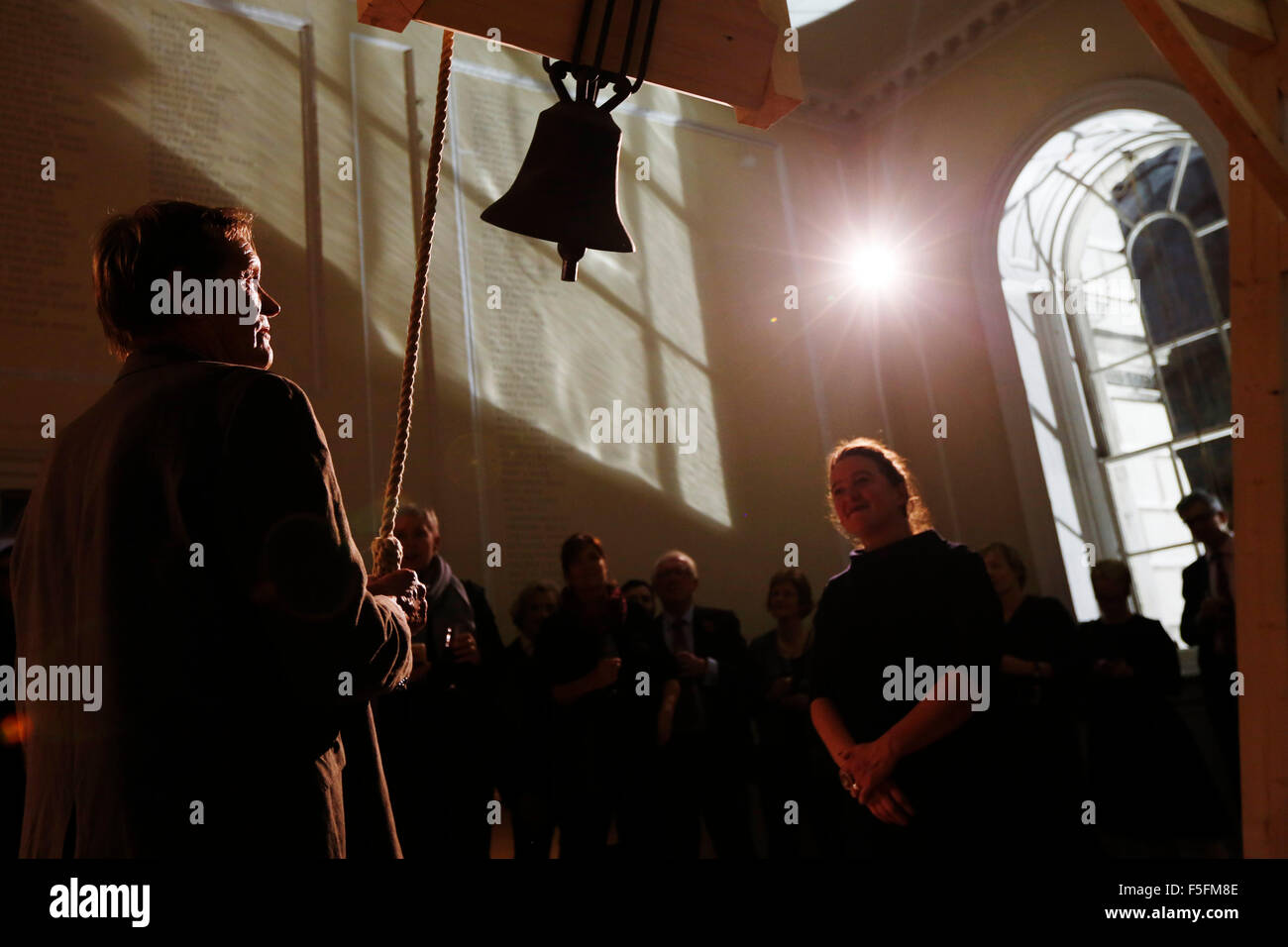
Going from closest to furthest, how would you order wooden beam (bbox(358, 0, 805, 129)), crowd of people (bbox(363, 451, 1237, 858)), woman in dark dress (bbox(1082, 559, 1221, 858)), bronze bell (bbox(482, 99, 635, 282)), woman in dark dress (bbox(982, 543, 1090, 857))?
wooden beam (bbox(358, 0, 805, 129)) < bronze bell (bbox(482, 99, 635, 282)) < crowd of people (bbox(363, 451, 1237, 858)) < woman in dark dress (bbox(1082, 559, 1221, 858)) < woman in dark dress (bbox(982, 543, 1090, 857))

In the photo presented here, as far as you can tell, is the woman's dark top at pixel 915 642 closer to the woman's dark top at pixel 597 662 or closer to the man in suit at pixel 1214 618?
the woman's dark top at pixel 597 662

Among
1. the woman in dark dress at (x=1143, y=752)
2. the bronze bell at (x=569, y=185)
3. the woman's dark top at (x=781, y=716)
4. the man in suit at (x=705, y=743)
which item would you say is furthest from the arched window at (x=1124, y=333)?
the bronze bell at (x=569, y=185)

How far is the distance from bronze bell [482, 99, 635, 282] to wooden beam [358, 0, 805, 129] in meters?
0.11

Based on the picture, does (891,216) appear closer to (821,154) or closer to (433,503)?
(821,154)

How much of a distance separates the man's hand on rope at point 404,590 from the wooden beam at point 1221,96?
2120 mm

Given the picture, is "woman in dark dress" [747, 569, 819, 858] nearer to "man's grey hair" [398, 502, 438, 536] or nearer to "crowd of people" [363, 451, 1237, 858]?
"crowd of people" [363, 451, 1237, 858]

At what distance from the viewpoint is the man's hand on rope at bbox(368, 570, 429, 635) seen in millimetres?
1539

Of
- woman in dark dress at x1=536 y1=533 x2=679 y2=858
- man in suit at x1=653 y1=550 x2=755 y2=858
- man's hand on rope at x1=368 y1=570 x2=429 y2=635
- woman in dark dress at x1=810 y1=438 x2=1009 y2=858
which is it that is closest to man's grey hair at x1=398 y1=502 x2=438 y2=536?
woman in dark dress at x1=536 y1=533 x2=679 y2=858

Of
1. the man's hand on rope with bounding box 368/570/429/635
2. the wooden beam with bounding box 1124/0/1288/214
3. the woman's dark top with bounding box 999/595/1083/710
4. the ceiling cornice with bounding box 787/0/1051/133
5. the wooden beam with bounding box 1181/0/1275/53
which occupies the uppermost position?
the ceiling cornice with bounding box 787/0/1051/133

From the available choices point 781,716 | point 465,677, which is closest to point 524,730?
point 465,677

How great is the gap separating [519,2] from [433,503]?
411cm

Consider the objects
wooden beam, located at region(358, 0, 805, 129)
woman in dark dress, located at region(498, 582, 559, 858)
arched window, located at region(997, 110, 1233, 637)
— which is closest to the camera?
wooden beam, located at region(358, 0, 805, 129)

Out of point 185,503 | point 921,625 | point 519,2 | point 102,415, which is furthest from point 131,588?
point 921,625
